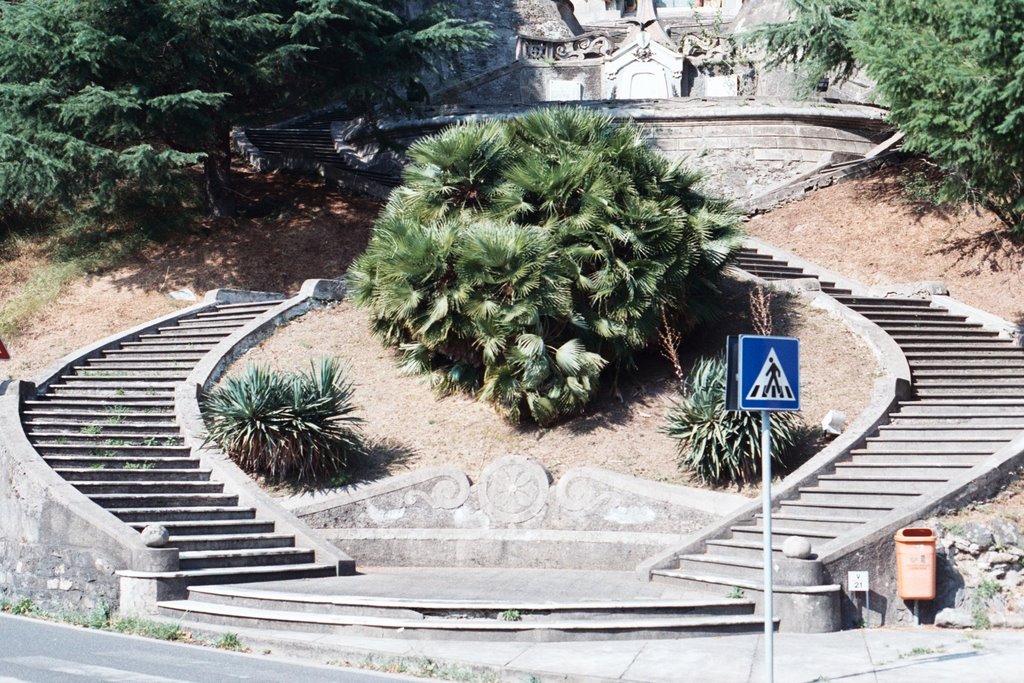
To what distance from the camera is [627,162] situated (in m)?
17.1

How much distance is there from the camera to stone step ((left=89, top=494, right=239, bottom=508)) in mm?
14242

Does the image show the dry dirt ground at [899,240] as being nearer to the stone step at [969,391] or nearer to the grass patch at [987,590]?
the stone step at [969,391]

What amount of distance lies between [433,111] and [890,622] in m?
21.7

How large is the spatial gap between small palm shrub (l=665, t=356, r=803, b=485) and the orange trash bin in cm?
293

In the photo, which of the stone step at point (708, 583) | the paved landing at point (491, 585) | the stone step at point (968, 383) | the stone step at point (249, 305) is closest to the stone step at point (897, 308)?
the stone step at point (968, 383)

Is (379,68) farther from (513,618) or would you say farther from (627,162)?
(513,618)

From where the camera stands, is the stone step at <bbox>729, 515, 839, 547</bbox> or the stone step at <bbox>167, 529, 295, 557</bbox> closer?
the stone step at <bbox>729, 515, 839, 547</bbox>

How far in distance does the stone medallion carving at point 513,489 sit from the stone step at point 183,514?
3057mm

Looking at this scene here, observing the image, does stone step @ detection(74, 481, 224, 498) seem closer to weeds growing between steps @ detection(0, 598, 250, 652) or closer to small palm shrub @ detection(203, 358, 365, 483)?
small palm shrub @ detection(203, 358, 365, 483)

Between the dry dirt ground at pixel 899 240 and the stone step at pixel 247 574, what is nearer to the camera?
the stone step at pixel 247 574

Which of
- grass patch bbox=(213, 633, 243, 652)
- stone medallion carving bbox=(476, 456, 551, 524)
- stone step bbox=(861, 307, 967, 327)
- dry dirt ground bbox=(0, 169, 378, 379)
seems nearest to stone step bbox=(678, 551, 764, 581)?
stone medallion carving bbox=(476, 456, 551, 524)

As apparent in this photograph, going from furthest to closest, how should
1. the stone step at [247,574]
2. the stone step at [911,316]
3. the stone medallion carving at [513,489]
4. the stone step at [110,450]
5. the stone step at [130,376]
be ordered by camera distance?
the stone step at [911,316], the stone step at [130,376], the stone step at [110,450], the stone medallion carving at [513,489], the stone step at [247,574]

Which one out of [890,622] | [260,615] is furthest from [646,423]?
[260,615]

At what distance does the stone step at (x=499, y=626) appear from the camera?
10.5 m
